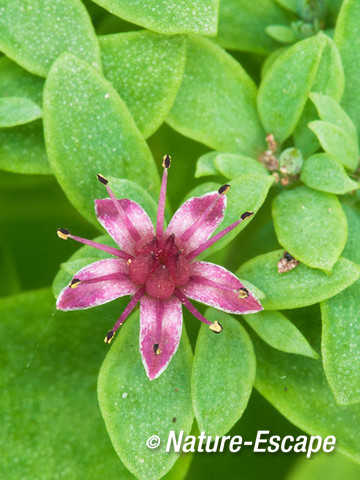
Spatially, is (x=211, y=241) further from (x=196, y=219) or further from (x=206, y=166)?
(x=206, y=166)

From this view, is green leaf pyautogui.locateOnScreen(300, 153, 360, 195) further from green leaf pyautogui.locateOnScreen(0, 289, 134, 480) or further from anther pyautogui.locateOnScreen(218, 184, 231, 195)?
green leaf pyautogui.locateOnScreen(0, 289, 134, 480)

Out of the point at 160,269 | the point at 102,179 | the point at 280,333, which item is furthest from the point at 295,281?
the point at 102,179

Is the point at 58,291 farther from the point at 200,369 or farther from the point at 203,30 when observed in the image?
the point at 203,30

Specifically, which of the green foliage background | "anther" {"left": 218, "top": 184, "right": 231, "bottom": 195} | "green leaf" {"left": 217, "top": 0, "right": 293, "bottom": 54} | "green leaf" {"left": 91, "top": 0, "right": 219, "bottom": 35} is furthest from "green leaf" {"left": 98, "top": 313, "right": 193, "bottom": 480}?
"green leaf" {"left": 217, "top": 0, "right": 293, "bottom": 54}

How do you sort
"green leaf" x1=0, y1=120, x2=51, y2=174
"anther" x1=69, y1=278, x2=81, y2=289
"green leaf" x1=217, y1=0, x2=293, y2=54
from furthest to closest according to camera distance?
"green leaf" x1=217, y1=0, x2=293, y2=54 < "green leaf" x1=0, y1=120, x2=51, y2=174 < "anther" x1=69, y1=278, x2=81, y2=289

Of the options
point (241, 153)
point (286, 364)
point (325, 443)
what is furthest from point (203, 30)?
point (325, 443)

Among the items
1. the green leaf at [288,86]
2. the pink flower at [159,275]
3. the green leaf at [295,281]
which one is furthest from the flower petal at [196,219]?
the green leaf at [288,86]

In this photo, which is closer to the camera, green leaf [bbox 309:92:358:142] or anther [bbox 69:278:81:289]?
anther [bbox 69:278:81:289]

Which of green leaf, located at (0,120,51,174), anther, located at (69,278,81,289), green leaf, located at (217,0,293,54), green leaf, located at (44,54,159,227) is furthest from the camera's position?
green leaf, located at (217,0,293,54)
